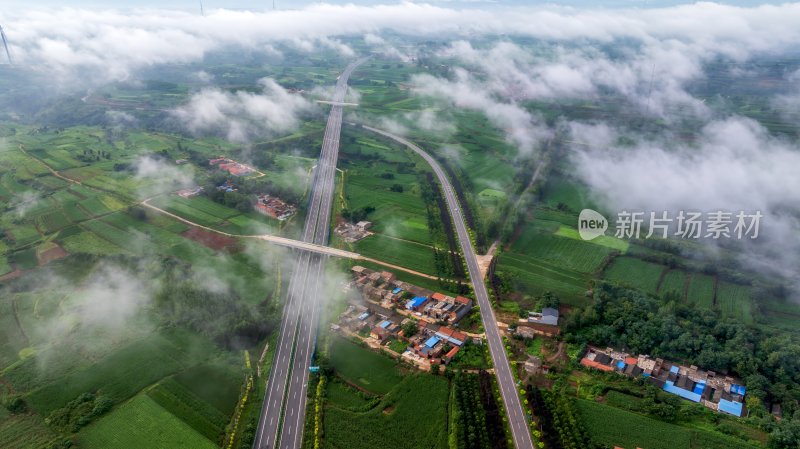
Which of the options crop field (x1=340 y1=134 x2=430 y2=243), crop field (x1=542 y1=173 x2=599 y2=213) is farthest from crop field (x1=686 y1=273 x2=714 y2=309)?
crop field (x1=340 y1=134 x2=430 y2=243)

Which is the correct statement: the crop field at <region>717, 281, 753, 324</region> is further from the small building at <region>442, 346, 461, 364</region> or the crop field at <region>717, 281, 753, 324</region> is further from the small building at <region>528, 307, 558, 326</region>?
the small building at <region>442, 346, 461, 364</region>

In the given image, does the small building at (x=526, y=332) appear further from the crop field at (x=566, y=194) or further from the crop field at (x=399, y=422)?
the crop field at (x=566, y=194)

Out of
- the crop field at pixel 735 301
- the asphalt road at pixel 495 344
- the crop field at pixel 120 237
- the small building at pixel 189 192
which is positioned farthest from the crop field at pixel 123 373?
the crop field at pixel 735 301

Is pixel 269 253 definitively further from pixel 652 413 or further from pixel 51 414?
pixel 652 413

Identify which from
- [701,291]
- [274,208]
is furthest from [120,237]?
[701,291]

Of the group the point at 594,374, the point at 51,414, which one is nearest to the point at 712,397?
the point at 594,374

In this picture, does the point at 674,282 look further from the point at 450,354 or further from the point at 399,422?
the point at 399,422

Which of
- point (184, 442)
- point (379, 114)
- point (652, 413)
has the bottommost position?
point (184, 442)
